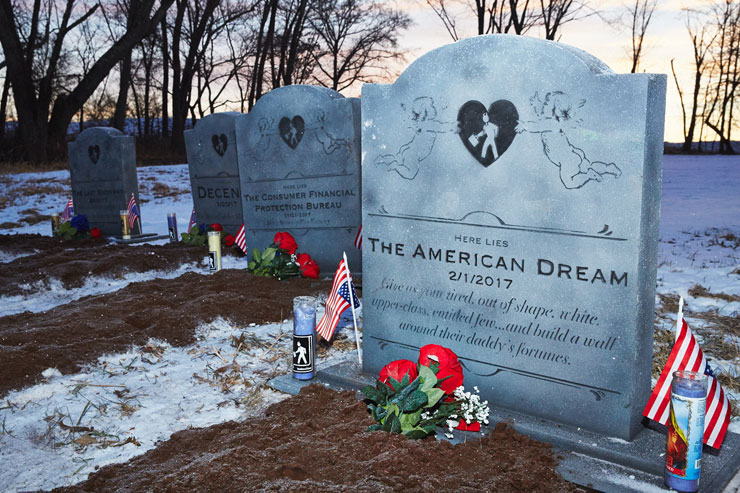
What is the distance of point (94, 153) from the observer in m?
11.3

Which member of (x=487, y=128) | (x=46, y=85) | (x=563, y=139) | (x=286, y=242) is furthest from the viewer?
(x=46, y=85)

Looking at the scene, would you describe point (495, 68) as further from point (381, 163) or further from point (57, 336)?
point (57, 336)

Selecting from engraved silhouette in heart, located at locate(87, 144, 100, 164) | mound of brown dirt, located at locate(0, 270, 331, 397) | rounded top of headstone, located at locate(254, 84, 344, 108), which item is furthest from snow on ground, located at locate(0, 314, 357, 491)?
engraved silhouette in heart, located at locate(87, 144, 100, 164)

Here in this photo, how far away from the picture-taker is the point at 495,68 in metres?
3.60

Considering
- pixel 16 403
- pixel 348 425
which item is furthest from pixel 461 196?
pixel 16 403

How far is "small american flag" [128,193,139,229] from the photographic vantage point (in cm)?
1109

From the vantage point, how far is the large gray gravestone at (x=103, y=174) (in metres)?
11.1

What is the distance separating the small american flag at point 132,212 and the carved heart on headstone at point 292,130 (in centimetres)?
470

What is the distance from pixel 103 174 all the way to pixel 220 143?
2.86 meters

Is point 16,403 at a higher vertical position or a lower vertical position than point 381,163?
lower

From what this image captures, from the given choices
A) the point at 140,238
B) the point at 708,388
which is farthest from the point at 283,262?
the point at 708,388

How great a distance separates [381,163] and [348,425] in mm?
1776

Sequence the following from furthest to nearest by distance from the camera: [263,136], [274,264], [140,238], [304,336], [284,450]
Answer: [140,238]
[263,136]
[274,264]
[304,336]
[284,450]

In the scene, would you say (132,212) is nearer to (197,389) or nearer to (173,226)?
(173,226)
